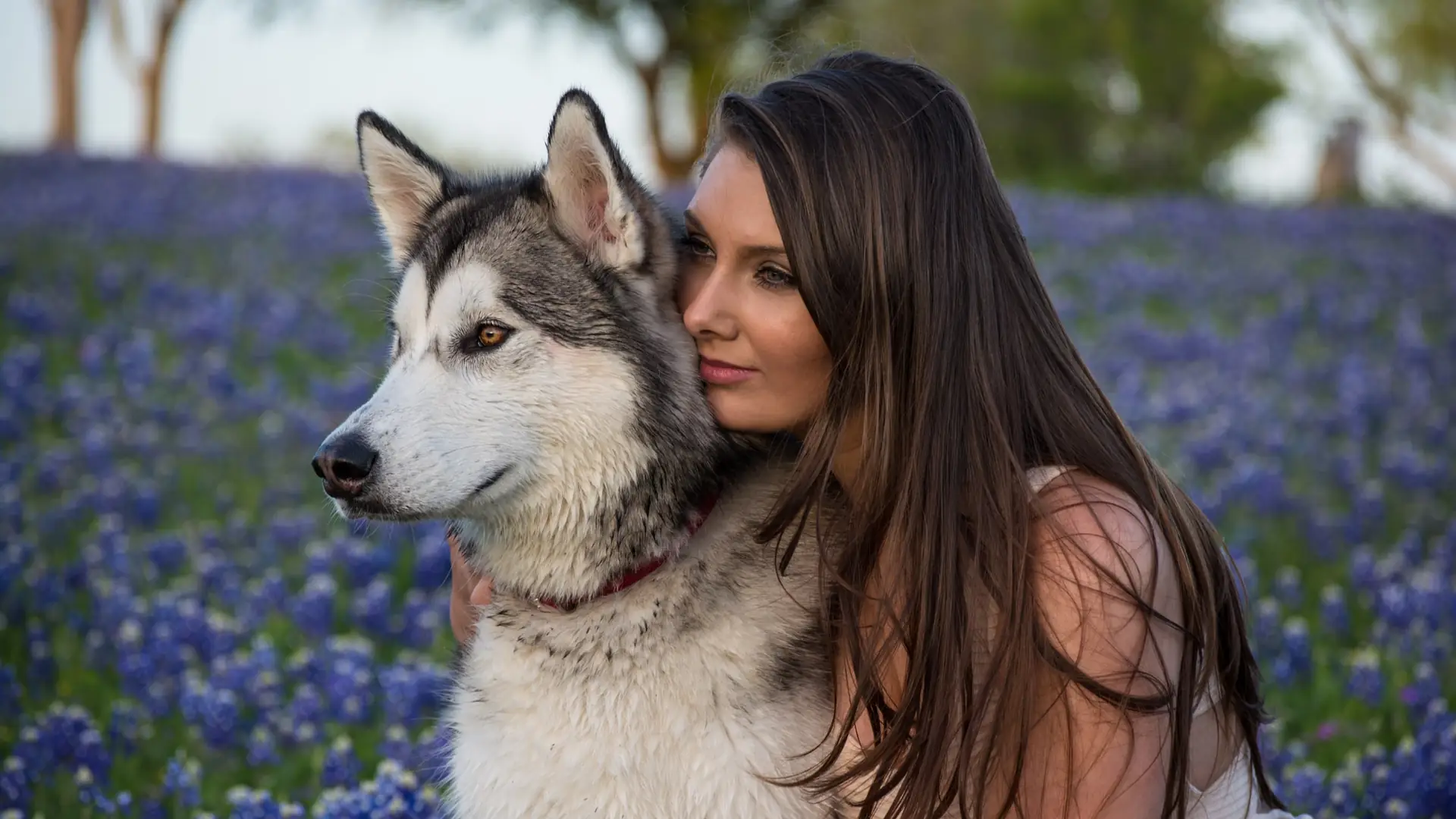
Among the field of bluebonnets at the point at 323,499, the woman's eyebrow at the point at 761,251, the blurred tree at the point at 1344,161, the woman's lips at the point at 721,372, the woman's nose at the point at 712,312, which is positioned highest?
the woman's eyebrow at the point at 761,251

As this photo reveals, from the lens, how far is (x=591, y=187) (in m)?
2.95

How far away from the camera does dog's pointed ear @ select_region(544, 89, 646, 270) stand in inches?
109

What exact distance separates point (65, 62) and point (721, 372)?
20.1 meters

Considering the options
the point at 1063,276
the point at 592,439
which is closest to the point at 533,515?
the point at 592,439

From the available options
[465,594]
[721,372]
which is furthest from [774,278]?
[465,594]

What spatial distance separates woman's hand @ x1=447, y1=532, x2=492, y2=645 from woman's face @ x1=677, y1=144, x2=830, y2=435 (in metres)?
0.75

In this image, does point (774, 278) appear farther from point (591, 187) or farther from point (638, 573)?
point (638, 573)

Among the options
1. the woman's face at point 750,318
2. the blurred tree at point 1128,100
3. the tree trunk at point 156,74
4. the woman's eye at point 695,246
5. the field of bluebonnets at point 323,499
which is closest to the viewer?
the woman's face at point 750,318

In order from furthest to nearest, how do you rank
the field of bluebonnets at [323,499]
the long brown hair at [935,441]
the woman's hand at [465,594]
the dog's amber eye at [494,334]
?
1. the field of bluebonnets at [323,499]
2. the woman's hand at [465,594]
3. the dog's amber eye at [494,334]
4. the long brown hair at [935,441]

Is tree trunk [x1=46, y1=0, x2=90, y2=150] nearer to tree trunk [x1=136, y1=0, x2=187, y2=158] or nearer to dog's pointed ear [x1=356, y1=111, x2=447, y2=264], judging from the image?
tree trunk [x1=136, y1=0, x2=187, y2=158]

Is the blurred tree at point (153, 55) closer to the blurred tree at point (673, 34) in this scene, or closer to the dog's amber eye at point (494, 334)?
the blurred tree at point (673, 34)

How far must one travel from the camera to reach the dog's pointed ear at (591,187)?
2.78 meters

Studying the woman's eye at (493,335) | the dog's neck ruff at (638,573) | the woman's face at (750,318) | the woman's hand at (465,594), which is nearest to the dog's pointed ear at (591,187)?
the woman's face at (750,318)

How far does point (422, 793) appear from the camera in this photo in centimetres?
336
